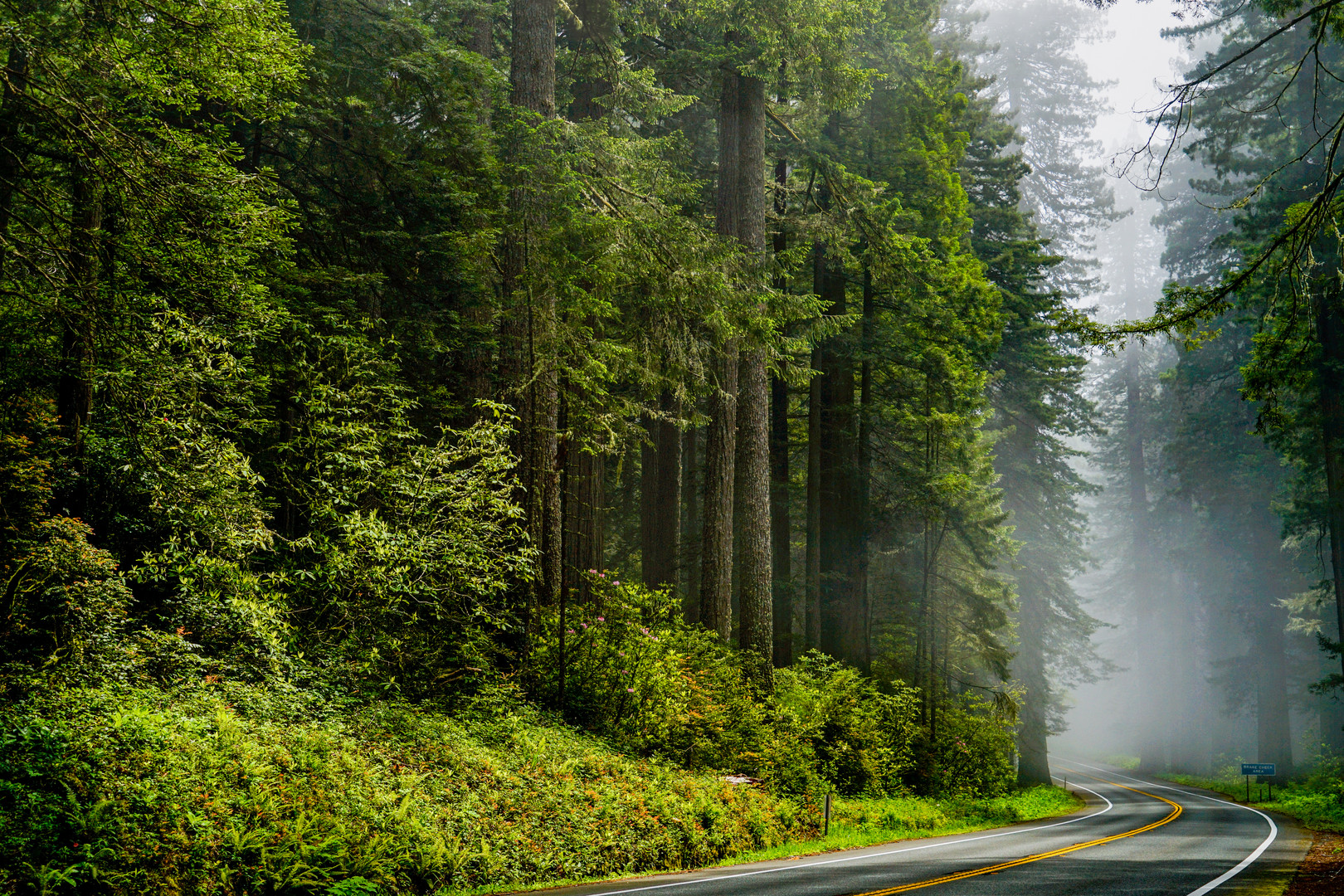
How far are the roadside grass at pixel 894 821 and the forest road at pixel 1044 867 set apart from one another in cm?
51

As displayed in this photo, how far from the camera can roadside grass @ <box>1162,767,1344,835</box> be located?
20.9 metres

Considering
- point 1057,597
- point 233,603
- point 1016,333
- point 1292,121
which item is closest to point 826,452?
point 1016,333

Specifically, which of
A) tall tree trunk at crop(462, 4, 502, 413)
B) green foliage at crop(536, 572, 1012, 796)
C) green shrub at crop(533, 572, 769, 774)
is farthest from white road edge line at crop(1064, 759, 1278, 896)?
tall tree trunk at crop(462, 4, 502, 413)

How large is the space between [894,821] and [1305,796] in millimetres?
16958

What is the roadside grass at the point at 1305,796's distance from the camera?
2094cm

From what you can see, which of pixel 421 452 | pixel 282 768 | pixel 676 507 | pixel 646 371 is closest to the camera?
pixel 282 768

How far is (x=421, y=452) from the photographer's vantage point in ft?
38.0

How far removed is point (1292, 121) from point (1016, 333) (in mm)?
11927

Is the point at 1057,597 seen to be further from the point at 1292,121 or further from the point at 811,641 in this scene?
the point at 1292,121

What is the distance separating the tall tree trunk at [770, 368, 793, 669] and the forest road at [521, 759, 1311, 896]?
20.6ft

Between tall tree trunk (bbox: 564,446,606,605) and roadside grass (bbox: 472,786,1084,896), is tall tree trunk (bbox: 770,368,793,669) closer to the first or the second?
roadside grass (bbox: 472,786,1084,896)

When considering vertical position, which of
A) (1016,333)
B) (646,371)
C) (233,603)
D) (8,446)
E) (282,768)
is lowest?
(282,768)

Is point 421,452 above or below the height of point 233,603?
above

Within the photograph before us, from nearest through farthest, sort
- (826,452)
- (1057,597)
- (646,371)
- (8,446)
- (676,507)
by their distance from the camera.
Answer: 1. (8,446)
2. (646,371)
3. (676,507)
4. (826,452)
5. (1057,597)
